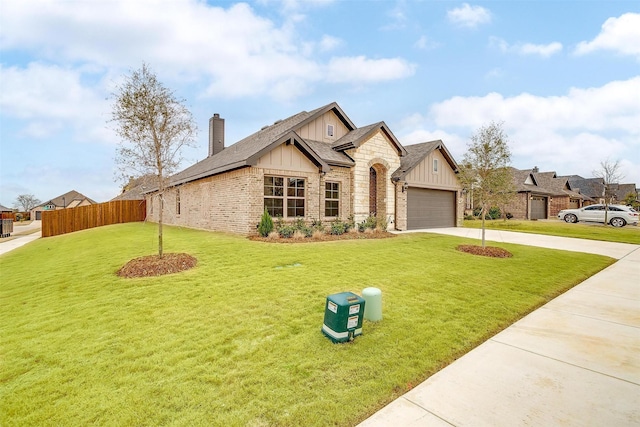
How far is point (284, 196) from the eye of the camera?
13.3m

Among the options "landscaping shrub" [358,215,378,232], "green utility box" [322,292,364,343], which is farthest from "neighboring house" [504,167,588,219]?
"green utility box" [322,292,364,343]

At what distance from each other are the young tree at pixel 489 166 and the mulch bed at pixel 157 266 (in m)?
10.1

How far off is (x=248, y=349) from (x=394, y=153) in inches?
639

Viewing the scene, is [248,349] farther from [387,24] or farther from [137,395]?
[387,24]

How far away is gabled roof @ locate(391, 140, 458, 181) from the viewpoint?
55.8 ft

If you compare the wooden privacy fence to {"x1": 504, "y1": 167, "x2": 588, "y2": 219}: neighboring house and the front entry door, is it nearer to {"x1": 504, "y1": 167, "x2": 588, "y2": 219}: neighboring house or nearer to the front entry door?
the front entry door

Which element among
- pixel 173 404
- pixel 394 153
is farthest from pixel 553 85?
pixel 173 404

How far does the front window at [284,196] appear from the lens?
42.4ft

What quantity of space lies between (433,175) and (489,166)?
27.6 feet

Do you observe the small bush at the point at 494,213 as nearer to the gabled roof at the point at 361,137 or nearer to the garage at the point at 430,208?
the garage at the point at 430,208

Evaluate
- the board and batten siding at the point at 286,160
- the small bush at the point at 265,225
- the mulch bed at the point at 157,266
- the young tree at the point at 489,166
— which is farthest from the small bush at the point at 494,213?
the mulch bed at the point at 157,266

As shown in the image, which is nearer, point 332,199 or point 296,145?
point 296,145

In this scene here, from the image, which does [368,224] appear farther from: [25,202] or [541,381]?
[25,202]

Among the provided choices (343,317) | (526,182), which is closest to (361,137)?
(343,317)
